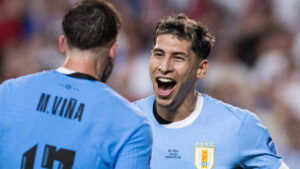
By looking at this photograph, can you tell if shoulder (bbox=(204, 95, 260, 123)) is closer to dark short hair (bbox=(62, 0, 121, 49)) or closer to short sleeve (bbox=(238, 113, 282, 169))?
short sleeve (bbox=(238, 113, 282, 169))

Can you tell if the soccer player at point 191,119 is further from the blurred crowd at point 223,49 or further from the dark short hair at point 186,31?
the blurred crowd at point 223,49

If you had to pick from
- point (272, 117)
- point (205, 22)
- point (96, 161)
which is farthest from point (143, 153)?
point (205, 22)

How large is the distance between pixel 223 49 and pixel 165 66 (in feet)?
13.6

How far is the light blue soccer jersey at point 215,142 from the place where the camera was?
418 centimetres

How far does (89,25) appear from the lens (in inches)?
134

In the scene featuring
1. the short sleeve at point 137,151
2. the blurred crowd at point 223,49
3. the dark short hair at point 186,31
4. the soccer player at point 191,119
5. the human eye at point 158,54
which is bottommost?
the short sleeve at point 137,151

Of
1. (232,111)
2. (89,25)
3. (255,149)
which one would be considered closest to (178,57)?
(232,111)

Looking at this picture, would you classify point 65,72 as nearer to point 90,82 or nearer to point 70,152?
point 90,82

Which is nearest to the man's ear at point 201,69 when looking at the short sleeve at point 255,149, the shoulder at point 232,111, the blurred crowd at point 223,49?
the shoulder at point 232,111

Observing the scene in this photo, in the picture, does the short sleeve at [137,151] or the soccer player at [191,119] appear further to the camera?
the soccer player at [191,119]

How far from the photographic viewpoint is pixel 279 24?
29.5 feet

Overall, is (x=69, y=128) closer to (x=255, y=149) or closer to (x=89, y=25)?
(x=89, y=25)

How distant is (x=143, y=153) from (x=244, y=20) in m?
6.16

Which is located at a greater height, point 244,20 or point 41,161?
point 244,20
